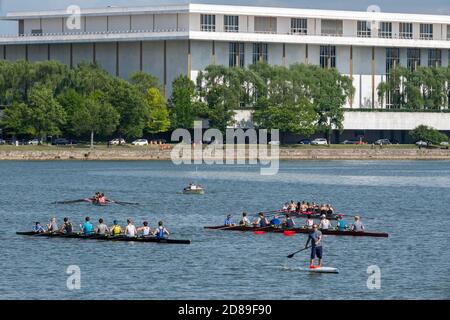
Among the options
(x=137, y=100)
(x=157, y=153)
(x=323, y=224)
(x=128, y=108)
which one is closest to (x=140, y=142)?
(x=128, y=108)

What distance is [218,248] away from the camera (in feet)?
261

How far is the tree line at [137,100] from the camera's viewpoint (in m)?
177

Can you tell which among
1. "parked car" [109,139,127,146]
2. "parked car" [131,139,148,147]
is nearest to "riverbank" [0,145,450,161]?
"parked car" [131,139,148,147]

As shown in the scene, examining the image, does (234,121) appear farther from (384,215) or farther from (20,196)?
(384,215)

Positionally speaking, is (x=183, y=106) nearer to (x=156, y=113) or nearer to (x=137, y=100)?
(x=156, y=113)

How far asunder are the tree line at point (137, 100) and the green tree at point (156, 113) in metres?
0.14

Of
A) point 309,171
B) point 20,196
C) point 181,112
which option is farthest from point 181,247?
point 181,112

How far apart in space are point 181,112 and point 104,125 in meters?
16.9

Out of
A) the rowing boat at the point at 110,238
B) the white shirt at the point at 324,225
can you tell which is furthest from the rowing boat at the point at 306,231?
the rowing boat at the point at 110,238

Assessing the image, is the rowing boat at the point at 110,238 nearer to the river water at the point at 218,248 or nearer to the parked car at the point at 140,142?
the river water at the point at 218,248

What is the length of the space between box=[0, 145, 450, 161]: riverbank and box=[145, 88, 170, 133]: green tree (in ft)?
19.4

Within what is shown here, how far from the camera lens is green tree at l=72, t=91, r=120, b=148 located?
6929 inches

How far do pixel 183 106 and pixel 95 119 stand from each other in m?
18.7

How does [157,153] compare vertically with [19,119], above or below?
below
